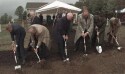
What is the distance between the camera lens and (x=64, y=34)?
1254 cm

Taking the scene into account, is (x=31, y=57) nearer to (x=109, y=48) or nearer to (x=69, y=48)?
(x=69, y=48)

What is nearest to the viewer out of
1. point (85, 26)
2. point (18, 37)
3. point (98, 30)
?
point (18, 37)

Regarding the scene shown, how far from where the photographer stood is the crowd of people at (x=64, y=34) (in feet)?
39.3

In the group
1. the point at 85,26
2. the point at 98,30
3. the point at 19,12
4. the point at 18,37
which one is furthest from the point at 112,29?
the point at 19,12

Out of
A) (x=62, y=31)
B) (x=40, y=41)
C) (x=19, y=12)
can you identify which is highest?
(x=62, y=31)

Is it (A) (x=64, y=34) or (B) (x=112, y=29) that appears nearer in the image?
(A) (x=64, y=34)

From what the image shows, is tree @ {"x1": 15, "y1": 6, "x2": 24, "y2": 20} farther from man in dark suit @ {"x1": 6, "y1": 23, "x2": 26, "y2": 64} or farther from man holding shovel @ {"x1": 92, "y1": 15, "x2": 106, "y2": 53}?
man in dark suit @ {"x1": 6, "y1": 23, "x2": 26, "y2": 64}

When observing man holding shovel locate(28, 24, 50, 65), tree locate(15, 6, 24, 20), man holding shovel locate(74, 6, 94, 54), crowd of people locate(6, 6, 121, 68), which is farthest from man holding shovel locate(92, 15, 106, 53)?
tree locate(15, 6, 24, 20)

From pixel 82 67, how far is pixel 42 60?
1.42 metres

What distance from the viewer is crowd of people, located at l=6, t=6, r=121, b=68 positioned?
472 inches

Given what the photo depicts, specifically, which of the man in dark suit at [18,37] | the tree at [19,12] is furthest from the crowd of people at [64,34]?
the tree at [19,12]

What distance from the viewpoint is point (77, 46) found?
545 inches

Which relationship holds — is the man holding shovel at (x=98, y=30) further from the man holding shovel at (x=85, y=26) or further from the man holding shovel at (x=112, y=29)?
the man holding shovel at (x=85, y=26)

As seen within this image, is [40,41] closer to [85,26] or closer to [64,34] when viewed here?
[64,34]
